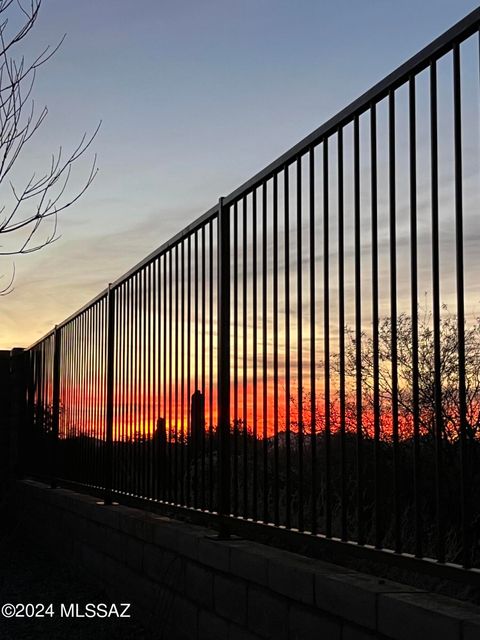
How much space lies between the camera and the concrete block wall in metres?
3.95

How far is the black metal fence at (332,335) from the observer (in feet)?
13.4

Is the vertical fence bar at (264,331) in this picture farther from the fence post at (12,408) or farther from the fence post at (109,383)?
the fence post at (12,408)

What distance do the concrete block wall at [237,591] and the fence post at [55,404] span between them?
2761mm

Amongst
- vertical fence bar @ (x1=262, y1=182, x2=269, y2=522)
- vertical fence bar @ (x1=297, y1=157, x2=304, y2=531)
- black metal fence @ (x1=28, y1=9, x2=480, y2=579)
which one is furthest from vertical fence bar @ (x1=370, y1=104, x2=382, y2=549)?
vertical fence bar @ (x1=262, y1=182, x2=269, y2=522)

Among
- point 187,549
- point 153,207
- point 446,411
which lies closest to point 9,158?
point 187,549

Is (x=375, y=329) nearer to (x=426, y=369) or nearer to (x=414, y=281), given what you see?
(x=414, y=281)

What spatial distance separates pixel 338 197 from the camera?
16.1 ft

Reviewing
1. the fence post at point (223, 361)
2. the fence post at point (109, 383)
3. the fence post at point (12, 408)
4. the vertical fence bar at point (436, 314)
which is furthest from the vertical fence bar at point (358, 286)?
the fence post at point (12, 408)

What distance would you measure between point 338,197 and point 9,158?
308 cm

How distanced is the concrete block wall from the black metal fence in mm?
200

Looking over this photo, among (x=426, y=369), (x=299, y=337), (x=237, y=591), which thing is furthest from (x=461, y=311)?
(x=426, y=369)

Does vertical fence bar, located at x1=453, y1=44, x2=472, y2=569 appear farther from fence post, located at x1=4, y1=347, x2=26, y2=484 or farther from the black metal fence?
fence post, located at x1=4, y1=347, x2=26, y2=484

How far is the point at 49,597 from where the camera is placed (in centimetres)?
855

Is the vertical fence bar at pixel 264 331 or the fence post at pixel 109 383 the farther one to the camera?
the fence post at pixel 109 383
